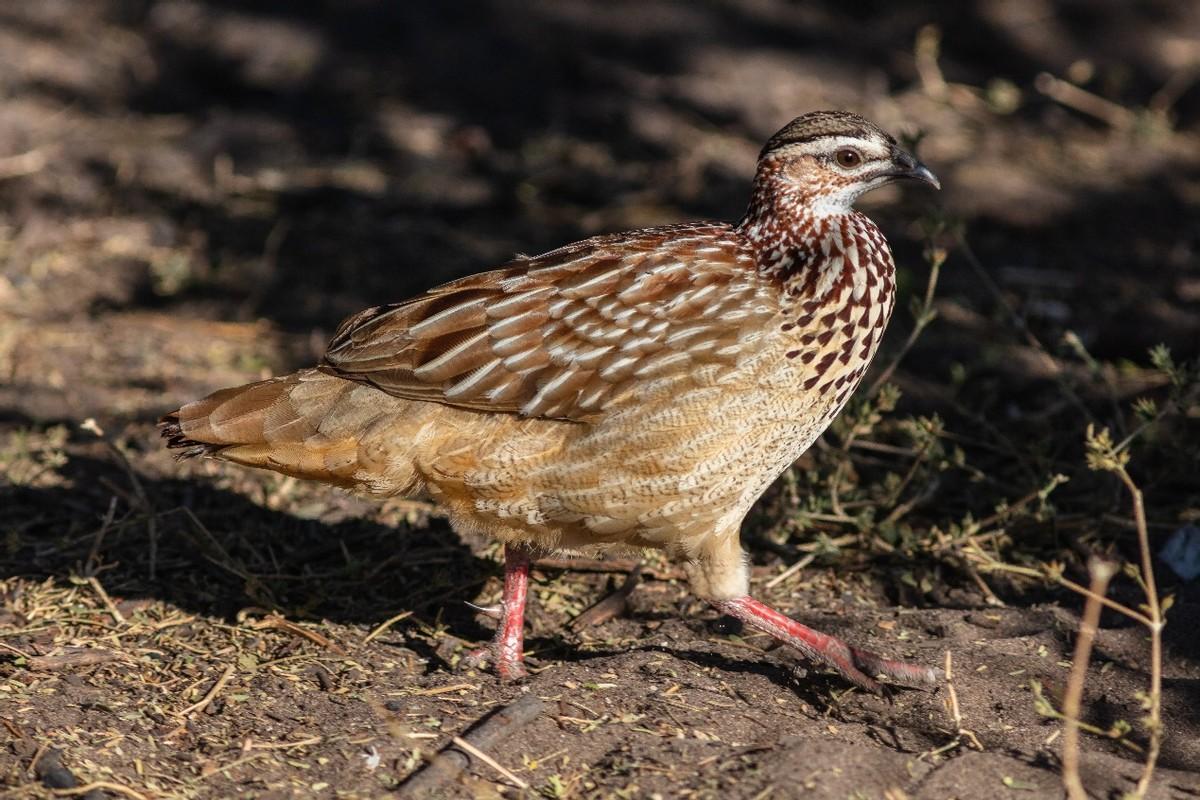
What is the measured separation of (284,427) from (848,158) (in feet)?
7.02

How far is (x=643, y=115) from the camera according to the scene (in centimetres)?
1050

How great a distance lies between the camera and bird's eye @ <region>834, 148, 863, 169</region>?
504 centimetres

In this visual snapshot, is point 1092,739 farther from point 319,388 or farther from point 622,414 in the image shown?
point 319,388

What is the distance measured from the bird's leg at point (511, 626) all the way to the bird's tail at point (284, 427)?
688 millimetres

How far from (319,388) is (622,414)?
3.56 feet

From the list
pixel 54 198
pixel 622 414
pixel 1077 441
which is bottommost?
pixel 54 198

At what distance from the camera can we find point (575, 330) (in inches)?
194

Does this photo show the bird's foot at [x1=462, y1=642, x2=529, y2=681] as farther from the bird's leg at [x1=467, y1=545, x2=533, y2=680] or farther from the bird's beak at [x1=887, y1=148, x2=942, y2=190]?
the bird's beak at [x1=887, y1=148, x2=942, y2=190]

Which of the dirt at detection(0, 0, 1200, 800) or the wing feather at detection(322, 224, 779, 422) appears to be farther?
the wing feather at detection(322, 224, 779, 422)

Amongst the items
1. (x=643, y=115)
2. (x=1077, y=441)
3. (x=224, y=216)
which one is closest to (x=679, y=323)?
(x=1077, y=441)

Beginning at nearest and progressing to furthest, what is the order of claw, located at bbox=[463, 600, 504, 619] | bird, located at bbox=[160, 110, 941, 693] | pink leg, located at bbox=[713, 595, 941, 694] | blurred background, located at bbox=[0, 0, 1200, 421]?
1. bird, located at bbox=[160, 110, 941, 693]
2. pink leg, located at bbox=[713, 595, 941, 694]
3. claw, located at bbox=[463, 600, 504, 619]
4. blurred background, located at bbox=[0, 0, 1200, 421]

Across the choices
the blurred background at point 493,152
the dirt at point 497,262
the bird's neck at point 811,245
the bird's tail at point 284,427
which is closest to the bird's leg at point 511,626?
the dirt at point 497,262

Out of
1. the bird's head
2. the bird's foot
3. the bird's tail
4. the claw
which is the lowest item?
the claw

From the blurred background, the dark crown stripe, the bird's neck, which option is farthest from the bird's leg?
the blurred background
